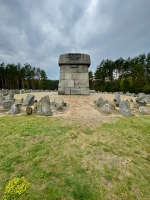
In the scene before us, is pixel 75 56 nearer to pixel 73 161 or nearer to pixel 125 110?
pixel 125 110

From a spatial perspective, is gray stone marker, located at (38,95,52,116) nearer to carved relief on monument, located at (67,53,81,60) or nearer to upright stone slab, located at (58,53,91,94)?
upright stone slab, located at (58,53,91,94)

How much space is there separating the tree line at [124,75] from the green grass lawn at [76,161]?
19.5 metres

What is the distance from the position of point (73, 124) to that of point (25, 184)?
1.72m

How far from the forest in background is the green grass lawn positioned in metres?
19.8

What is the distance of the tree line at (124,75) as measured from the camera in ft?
69.9

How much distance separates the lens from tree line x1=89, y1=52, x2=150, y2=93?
2132 centimetres

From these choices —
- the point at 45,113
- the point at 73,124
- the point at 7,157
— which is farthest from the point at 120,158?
the point at 45,113

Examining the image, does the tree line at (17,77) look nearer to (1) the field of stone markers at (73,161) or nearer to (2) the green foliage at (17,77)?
(2) the green foliage at (17,77)

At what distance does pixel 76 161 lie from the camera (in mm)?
1574

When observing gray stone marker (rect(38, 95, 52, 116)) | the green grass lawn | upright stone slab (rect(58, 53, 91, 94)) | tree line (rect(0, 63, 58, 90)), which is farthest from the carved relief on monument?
tree line (rect(0, 63, 58, 90))

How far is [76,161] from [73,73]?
7381mm

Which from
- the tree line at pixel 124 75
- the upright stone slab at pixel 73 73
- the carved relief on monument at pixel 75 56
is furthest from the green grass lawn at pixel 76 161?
the tree line at pixel 124 75

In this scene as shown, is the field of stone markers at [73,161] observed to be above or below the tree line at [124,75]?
below

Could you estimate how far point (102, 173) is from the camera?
1.39 meters
